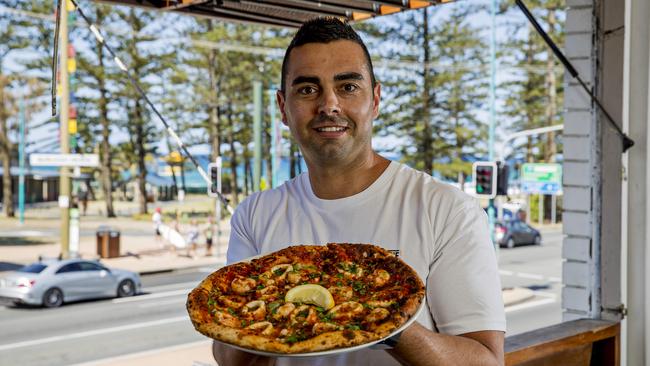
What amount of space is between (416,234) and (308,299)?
8.3 inches

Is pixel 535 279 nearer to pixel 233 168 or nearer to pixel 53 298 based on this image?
pixel 233 168

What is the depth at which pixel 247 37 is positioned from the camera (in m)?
20.3

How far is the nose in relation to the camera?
3.94ft

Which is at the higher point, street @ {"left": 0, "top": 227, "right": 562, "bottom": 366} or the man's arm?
the man's arm

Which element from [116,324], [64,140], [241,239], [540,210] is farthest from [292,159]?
[241,239]

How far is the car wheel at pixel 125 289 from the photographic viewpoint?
13009 millimetres

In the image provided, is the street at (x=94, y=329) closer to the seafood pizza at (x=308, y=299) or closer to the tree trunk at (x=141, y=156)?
the tree trunk at (x=141, y=156)

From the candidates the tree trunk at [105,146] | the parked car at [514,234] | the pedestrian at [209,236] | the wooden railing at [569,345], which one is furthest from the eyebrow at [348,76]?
the parked car at [514,234]

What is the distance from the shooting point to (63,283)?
1239 cm

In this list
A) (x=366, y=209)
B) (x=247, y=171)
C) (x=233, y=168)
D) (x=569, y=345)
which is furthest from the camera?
(x=247, y=171)

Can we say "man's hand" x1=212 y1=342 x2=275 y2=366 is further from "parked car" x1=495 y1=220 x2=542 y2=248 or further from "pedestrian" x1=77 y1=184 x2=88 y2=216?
"pedestrian" x1=77 y1=184 x2=88 y2=216

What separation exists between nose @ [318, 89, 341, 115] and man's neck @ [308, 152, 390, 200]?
131mm

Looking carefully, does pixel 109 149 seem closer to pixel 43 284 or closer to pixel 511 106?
pixel 43 284

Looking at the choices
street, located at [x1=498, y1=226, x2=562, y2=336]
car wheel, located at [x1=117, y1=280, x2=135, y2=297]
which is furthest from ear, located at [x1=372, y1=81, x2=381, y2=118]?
car wheel, located at [x1=117, y1=280, x2=135, y2=297]
